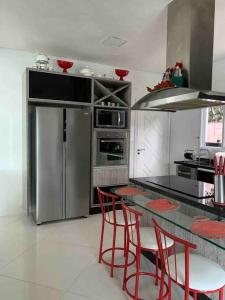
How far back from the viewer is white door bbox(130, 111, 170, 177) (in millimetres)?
5180

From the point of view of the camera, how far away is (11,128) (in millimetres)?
4043

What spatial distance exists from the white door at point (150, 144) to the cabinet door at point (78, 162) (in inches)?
55.6

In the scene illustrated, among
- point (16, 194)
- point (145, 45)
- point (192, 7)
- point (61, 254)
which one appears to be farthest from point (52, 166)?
point (192, 7)

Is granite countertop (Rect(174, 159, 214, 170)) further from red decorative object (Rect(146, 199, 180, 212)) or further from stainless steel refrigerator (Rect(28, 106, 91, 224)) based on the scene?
red decorative object (Rect(146, 199, 180, 212))

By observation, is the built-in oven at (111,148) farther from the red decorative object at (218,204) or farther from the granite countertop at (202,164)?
the red decorative object at (218,204)

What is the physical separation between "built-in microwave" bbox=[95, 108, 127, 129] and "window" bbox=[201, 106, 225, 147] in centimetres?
181

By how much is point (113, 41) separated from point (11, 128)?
84.8 inches

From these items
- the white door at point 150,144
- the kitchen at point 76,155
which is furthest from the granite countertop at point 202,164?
the white door at point 150,144

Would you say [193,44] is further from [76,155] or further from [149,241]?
[76,155]

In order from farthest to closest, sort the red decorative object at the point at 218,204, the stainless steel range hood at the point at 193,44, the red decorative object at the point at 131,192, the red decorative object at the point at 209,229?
the red decorative object at the point at 131,192 < the stainless steel range hood at the point at 193,44 < the red decorative object at the point at 218,204 < the red decorative object at the point at 209,229

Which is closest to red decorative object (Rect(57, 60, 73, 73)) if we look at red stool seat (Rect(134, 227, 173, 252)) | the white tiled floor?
the white tiled floor

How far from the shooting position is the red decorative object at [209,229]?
1.49 m

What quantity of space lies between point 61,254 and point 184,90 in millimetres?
2251

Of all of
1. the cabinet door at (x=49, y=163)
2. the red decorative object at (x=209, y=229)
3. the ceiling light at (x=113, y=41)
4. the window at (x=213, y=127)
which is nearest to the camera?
the red decorative object at (x=209, y=229)
